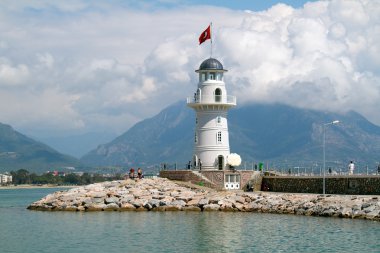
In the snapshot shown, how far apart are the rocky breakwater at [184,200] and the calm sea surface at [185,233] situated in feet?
5.75

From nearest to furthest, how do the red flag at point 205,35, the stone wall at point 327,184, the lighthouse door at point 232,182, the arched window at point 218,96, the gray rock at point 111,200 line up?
the stone wall at point 327,184, the gray rock at point 111,200, the lighthouse door at point 232,182, the red flag at point 205,35, the arched window at point 218,96

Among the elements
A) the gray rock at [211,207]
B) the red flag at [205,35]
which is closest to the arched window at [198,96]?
the red flag at [205,35]

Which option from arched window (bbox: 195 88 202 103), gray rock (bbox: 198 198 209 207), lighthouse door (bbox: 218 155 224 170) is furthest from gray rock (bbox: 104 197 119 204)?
arched window (bbox: 195 88 202 103)

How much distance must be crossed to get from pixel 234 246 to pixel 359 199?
50.9ft

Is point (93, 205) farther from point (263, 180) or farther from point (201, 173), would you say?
point (263, 180)

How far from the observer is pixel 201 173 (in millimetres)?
67000

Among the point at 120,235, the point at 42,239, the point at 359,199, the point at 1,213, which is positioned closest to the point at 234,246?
the point at 120,235

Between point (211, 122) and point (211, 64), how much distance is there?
18.4ft

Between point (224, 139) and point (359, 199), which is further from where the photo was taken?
point (224, 139)

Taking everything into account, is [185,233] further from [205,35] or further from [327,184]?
[205,35]

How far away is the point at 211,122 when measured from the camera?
68.1m

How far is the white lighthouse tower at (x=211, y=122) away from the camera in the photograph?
67.9 metres

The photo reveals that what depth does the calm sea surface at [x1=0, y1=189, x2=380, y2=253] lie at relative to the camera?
39906mm

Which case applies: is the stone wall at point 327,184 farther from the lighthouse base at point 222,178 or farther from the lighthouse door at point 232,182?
the lighthouse door at point 232,182
